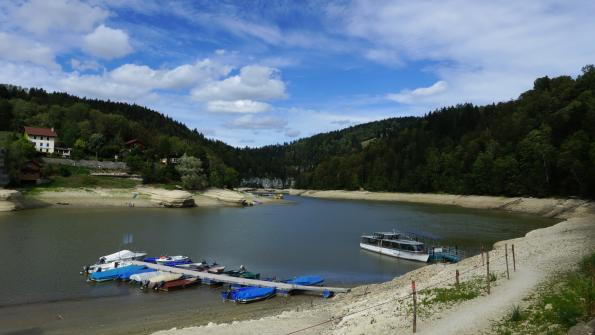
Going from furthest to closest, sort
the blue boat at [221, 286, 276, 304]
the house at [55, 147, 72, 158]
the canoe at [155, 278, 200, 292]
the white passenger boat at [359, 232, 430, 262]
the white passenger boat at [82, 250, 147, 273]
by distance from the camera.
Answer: the house at [55, 147, 72, 158], the white passenger boat at [359, 232, 430, 262], the white passenger boat at [82, 250, 147, 273], the canoe at [155, 278, 200, 292], the blue boat at [221, 286, 276, 304]

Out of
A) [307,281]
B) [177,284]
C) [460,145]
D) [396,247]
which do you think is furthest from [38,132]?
[460,145]

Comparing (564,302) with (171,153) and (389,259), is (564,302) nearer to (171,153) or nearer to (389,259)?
(389,259)

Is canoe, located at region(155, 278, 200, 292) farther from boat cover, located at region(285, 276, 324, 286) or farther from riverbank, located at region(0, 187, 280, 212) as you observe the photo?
riverbank, located at region(0, 187, 280, 212)

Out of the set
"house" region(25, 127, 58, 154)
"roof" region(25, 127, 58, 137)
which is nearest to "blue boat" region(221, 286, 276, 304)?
"house" region(25, 127, 58, 154)

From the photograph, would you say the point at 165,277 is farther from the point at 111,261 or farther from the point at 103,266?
the point at 111,261

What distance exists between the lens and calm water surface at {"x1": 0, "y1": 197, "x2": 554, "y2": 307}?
3244 cm

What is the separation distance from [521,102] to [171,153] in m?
113

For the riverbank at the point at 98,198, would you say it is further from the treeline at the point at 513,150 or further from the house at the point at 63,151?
the treeline at the point at 513,150

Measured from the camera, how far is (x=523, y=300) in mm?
17234

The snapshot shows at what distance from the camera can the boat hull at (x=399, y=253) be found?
4241 centimetres

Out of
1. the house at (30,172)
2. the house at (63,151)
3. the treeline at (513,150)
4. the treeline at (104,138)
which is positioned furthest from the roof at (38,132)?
the treeline at (513,150)

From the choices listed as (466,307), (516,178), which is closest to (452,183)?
(516,178)

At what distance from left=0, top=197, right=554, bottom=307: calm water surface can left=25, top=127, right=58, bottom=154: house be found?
54.1m

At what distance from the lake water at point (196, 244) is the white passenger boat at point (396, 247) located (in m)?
1.21
